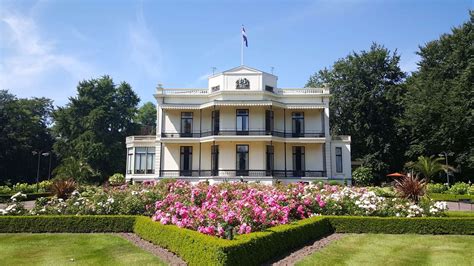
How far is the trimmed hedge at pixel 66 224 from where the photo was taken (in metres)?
12.7

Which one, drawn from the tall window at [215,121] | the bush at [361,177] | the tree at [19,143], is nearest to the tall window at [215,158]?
the tall window at [215,121]

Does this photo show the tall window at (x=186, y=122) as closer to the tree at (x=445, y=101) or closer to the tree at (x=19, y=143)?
the tree at (x=445, y=101)

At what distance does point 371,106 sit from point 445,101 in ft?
27.5

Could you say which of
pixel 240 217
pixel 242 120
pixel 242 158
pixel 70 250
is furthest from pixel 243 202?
pixel 242 120

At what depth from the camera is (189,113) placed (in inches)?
1303

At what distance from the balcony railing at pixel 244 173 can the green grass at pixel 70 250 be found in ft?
61.3

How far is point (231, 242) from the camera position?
24.8 ft

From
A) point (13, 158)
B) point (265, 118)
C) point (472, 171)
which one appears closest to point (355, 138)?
point (472, 171)

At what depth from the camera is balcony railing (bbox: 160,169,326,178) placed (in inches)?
1188

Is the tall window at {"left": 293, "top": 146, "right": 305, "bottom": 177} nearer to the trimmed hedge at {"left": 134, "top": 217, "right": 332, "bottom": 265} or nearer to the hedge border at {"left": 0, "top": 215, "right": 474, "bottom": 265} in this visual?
the hedge border at {"left": 0, "top": 215, "right": 474, "bottom": 265}

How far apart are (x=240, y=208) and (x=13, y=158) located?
45.2m

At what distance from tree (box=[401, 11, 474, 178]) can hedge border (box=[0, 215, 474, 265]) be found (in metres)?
23.4

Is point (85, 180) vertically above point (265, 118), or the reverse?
point (265, 118)

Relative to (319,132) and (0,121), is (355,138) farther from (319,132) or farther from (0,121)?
(0,121)
